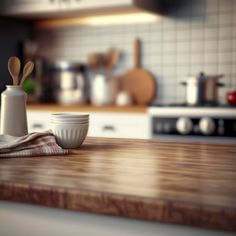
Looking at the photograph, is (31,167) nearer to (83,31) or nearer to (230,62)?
(230,62)

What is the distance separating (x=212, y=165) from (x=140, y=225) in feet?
1.10

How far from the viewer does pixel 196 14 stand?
3.32 meters

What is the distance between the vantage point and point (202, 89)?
9.46 ft

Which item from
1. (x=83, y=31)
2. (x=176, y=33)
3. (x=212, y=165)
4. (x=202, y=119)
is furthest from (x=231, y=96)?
(x=212, y=165)

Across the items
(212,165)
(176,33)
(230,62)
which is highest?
(176,33)

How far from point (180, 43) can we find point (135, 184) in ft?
8.63

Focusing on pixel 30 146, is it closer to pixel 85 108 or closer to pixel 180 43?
pixel 85 108

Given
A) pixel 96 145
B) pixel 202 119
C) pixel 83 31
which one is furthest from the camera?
pixel 83 31

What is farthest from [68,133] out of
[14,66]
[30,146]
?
[14,66]

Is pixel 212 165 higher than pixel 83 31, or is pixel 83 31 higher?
pixel 83 31

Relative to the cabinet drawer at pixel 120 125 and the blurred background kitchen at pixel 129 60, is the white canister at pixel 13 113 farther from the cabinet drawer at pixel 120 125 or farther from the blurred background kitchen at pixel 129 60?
the cabinet drawer at pixel 120 125

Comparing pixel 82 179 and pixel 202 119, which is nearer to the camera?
pixel 82 179

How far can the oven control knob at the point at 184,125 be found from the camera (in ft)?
8.82

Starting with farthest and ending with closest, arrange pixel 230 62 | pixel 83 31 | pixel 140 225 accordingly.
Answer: pixel 83 31
pixel 230 62
pixel 140 225
